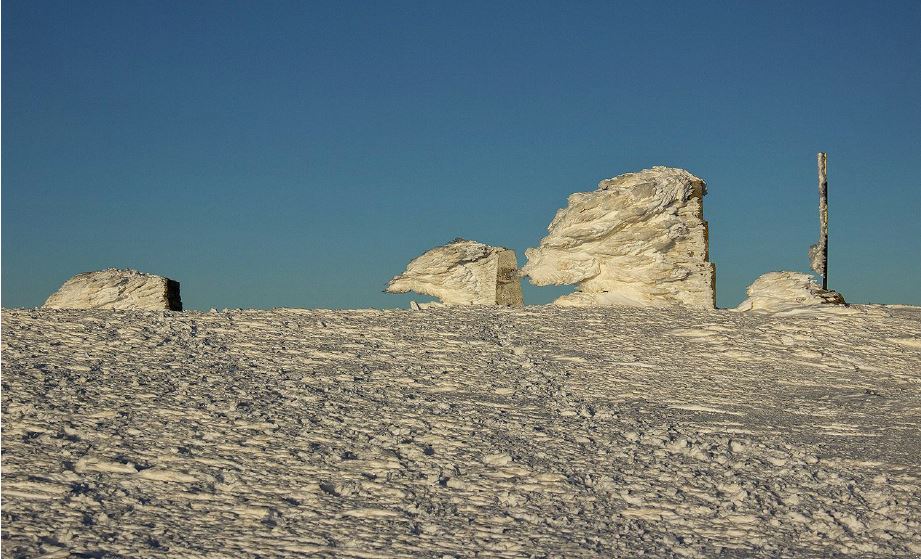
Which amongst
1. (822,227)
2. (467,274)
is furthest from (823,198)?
(467,274)

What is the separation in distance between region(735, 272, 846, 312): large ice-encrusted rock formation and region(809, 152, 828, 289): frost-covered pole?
7.60 feet

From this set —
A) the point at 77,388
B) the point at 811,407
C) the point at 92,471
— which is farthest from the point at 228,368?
the point at 811,407

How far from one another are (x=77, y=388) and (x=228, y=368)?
1.39 meters

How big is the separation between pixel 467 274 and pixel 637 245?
8.57 ft

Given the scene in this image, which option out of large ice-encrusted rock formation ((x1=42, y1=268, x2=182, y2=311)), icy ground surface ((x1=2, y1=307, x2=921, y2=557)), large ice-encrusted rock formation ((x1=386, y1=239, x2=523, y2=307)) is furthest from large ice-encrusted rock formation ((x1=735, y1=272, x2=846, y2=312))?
large ice-encrusted rock formation ((x1=42, y1=268, x2=182, y2=311))

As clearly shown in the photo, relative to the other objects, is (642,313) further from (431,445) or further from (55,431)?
(55,431)

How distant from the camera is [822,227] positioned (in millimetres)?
16828

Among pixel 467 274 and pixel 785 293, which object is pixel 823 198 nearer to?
pixel 785 293

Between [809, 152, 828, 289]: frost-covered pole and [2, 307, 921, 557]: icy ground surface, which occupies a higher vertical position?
[809, 152, 828, 289]: frost-covered pole

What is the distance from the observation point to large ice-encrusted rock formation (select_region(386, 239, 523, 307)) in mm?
14844

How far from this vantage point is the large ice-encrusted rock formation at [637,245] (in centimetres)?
1376

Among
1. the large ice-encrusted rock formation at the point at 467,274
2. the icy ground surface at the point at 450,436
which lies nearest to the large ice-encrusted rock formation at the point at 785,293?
the icy ground surface at the point at 450,436

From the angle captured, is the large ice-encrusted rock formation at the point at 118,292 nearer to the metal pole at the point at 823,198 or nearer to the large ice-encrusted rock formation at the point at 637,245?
the large ice-encrusted rock formation at the point at 637,245

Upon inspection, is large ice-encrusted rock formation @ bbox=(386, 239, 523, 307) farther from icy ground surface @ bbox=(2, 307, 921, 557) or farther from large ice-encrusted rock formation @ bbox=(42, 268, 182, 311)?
large ice-encrusted rock formation @ bbox=(42, 268, 182, 311)
